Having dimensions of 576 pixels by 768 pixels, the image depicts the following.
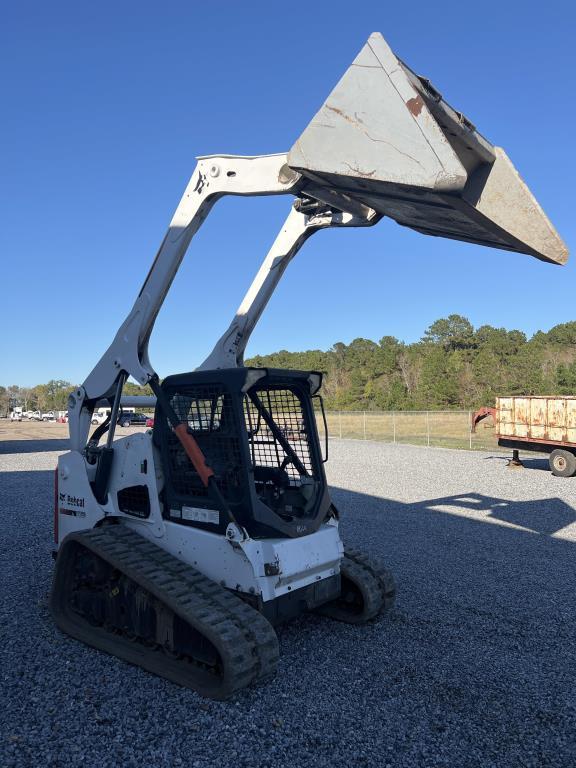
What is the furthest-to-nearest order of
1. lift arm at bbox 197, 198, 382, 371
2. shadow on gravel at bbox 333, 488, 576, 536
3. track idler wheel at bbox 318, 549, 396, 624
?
shadow on gravel at bbox 333, 488, 576, 536, lift arm at bbox 197, 198, 382, 371, track idler wheel at bbox 318, 549, 396, 624

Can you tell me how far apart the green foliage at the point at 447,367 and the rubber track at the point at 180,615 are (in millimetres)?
45849

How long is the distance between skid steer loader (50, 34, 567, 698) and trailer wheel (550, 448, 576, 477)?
1321 centimetres

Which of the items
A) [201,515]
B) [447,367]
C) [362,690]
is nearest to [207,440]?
[201,515]

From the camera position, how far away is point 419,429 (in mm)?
40000

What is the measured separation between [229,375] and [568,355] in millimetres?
64932

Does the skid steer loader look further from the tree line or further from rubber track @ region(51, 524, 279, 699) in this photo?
the tree line

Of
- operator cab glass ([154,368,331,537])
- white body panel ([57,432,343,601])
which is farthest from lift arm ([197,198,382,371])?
white body panel ([57,432,343,601])

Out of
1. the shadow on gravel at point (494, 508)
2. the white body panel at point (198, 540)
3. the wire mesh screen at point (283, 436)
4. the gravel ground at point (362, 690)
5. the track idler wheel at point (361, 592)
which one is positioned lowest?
the shadow on gravel at point (494, 508)

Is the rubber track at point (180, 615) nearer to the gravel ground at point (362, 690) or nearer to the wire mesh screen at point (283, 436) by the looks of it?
the gravel ground at point (362, 690)

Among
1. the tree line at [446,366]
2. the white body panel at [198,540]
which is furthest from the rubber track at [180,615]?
the tree line at [446,366]

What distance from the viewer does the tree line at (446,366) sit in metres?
58.3

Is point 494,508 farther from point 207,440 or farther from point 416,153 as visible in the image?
point 416,153

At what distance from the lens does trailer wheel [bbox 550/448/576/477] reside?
17.1 metres

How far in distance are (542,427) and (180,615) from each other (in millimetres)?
16129
